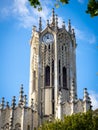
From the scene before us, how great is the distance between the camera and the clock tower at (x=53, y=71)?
50938mm

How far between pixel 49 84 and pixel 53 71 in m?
2.36

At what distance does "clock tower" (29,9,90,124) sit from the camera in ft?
167

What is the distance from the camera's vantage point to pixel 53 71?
→ 55.3 m

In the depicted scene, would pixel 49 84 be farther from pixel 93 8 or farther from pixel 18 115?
pixel 93 8

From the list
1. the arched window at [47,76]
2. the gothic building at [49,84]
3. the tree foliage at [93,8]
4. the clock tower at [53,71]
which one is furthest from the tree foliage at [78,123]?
the tree foliage at [93,8]

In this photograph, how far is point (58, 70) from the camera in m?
55.1

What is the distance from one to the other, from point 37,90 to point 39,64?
15.4 feet

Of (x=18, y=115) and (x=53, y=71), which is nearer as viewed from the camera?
(x=18, y=115)

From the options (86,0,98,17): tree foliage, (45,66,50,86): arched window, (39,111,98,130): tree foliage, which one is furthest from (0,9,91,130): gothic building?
Answer: (86,0,98,17): tree foliage

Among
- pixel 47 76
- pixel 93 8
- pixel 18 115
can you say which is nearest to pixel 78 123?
pixel 18 115

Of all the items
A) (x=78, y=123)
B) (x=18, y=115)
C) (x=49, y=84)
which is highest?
(x=49, y=84)

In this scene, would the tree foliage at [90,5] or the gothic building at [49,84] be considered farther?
the gothic building at [49,84]

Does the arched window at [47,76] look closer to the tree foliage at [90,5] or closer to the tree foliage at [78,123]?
the tree foliage at [78,123]

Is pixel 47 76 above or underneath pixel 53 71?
underneath
